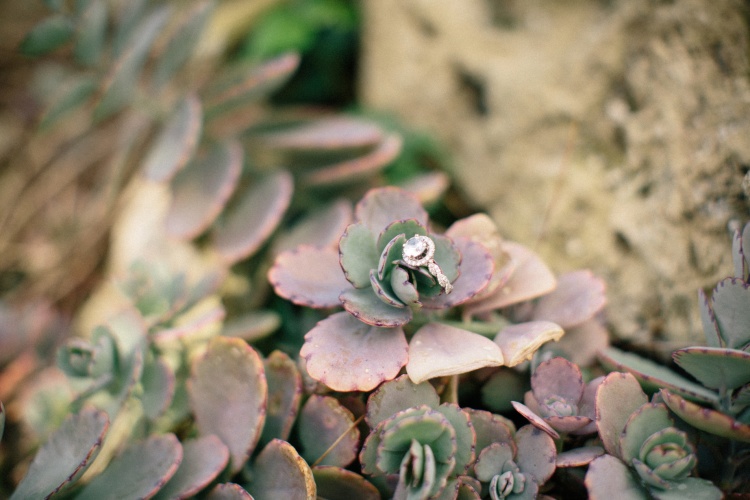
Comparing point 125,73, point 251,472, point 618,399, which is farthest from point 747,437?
point 125,73

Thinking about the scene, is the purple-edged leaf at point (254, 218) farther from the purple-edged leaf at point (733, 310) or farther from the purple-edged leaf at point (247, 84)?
the purple-edged leaf at point (733, 310)

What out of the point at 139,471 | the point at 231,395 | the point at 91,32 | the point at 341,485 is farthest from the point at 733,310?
the point at 91,32

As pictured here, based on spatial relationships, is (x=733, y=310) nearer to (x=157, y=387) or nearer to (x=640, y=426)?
(x=640, y=426)

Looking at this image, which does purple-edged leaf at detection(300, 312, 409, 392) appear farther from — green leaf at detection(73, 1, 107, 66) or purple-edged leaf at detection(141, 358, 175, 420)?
green leaf at detection(73, 1, 107, 66)

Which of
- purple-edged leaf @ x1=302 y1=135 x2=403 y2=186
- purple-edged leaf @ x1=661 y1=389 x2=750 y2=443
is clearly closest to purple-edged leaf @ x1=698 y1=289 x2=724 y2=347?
purple-edged leaf @ x1=661 y1=389 x2=750 y2=443

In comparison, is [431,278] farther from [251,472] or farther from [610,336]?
[610,336]
